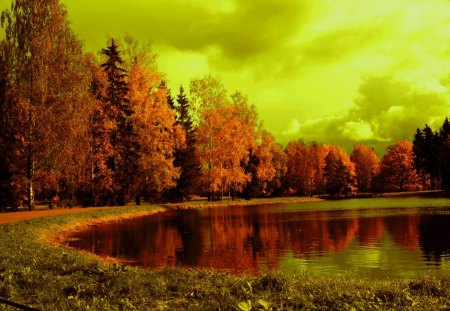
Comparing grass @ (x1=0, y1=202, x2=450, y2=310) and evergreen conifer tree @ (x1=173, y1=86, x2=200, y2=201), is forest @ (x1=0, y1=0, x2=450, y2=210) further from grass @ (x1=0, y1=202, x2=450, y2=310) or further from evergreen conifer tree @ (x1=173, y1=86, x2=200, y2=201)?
grass @ (x1=0, y1=202, x2=450, y2=310)

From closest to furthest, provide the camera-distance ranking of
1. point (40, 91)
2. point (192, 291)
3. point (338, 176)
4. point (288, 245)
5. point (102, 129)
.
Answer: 1. point (192, 291)
2. point (288, 245)
3. point (40, 91)
4. point (102, 129)
5. point (338, 176)

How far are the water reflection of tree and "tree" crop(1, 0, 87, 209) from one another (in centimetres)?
3184

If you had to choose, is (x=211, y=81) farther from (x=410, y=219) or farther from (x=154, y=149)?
(x=410, y=219)

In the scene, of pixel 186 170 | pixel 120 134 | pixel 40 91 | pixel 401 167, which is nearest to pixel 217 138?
pixel 186 170

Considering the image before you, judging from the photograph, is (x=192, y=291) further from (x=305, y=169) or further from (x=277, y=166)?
(x=305, y=169)

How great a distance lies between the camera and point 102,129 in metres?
56.1

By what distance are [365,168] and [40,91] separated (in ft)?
366

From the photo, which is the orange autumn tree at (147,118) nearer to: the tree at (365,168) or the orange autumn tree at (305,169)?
the orange autumn tree at (305,169)

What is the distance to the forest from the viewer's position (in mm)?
43531

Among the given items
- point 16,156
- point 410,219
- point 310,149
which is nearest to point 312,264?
point 410,219

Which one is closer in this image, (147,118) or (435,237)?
(435,237)

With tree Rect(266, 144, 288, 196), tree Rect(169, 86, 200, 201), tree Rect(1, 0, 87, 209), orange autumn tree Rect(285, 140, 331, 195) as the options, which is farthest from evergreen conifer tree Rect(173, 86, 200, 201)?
orange autumn tree Rect(285, 140, 331, 195)

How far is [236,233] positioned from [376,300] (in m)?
23.6

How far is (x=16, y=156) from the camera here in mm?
43750
